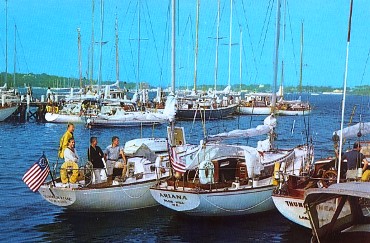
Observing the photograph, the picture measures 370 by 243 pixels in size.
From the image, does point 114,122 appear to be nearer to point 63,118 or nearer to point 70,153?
point 63,118

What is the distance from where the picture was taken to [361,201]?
1725 centimetres

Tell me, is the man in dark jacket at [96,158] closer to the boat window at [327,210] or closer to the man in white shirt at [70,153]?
the man in white shirt at [70,153]

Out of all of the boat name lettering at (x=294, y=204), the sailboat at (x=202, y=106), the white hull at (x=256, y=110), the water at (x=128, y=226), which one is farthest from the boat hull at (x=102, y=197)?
the white hull at (x=256, y=110)

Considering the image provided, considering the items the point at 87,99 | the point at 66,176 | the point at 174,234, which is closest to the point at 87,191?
the point at 66,176

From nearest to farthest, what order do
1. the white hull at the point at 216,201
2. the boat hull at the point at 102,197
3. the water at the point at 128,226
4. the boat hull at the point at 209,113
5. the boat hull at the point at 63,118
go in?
the water at the point at 128,226, the white hull at the point at 216,201, the boat hull at the point at 102,197, the boat hull at the point at 63,118, the boat hull at the point at 209,113

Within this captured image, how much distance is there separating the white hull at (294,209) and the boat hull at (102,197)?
18.0 feet

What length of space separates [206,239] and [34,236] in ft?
19.0

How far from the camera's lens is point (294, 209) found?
18766mm

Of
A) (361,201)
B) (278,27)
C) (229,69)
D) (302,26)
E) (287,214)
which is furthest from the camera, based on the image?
(229,69)

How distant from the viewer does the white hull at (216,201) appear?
2050 centimetres

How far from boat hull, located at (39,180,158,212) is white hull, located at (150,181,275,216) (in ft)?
3.82

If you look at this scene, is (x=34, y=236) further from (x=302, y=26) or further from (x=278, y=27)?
(x=302, y=26)

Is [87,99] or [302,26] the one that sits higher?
[302,26]

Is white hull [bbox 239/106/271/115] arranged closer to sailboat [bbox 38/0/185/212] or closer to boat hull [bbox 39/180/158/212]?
sailboat [bbox 38/0/185/212]
